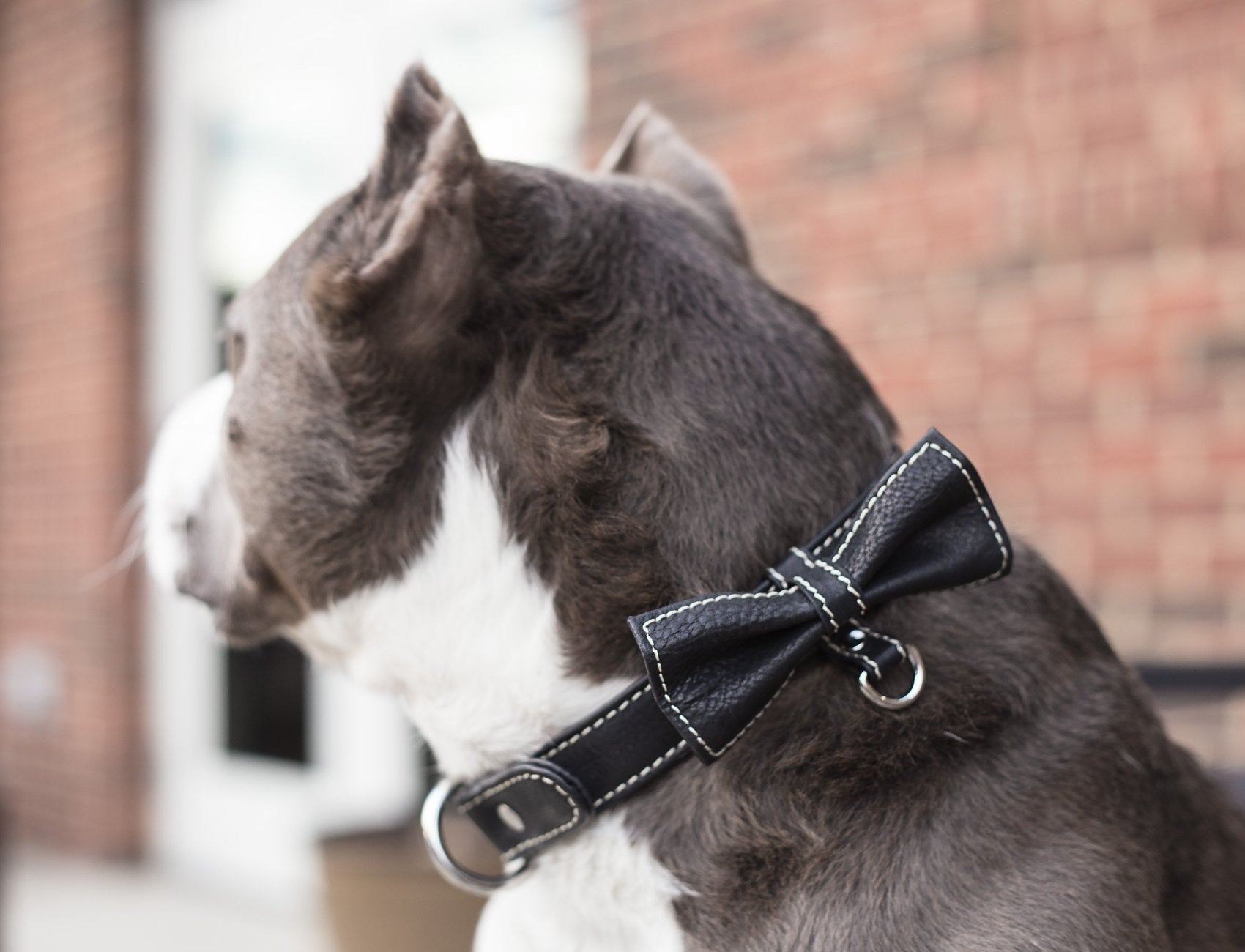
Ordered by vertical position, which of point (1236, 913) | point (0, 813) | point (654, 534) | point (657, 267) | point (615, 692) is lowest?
point (0, 813)

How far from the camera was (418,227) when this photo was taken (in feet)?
3.51

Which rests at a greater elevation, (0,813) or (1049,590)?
(1049,590)

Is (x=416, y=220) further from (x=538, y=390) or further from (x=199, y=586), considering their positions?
(x=199, y=586)

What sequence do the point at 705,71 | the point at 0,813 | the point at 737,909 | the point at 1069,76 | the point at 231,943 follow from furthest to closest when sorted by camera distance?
the point at 231,943, the point at 705,71, the point at 0,813, the point at 1069,76, the point at 737,909

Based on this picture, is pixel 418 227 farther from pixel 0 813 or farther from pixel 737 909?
pixel 0 813

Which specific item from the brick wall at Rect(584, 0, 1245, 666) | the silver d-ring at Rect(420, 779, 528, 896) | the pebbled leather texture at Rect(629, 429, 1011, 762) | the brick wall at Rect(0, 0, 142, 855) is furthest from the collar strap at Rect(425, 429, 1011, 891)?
the brick wall at Rect(0, 0, 142, 855)

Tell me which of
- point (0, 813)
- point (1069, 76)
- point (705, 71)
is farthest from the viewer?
point (705, 71)

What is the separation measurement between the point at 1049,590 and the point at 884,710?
0.23 m

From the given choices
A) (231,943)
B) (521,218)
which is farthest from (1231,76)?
(231,943)

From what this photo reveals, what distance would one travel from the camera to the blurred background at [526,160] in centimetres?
234

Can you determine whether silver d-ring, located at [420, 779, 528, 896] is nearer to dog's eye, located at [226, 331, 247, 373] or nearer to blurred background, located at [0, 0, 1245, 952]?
dog's eye, located at [226, 331, 247, 373]

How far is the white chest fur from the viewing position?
42.6 inches

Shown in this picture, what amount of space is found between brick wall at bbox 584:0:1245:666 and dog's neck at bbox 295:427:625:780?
4.26 feet

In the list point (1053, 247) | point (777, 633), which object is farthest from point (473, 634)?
point (1053, 247)
